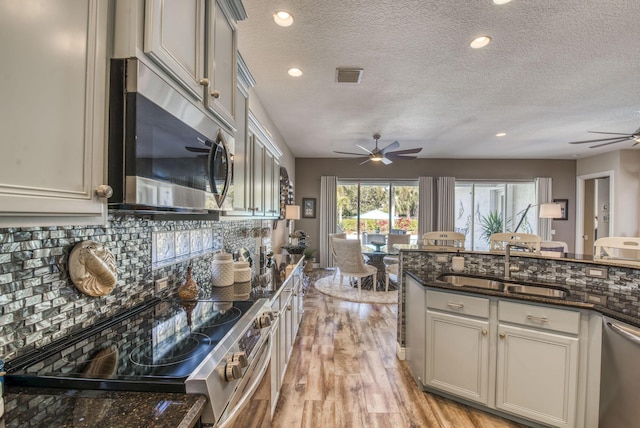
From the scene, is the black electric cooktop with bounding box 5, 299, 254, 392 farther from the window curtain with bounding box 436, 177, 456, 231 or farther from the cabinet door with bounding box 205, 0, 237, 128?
the window curtain with bounding box 436, 177, 456, 231

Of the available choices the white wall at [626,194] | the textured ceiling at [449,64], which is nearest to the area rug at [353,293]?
the textured ceiling at [449,64]

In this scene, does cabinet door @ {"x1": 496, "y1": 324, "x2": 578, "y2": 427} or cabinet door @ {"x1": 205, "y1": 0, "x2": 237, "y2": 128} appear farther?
cabinet door @ {"x1": 496, "y1": 324, "x2": 578, "y2": 427}

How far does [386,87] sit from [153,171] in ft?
9.64

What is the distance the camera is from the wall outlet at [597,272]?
1993 mm

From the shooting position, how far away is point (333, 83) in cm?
314

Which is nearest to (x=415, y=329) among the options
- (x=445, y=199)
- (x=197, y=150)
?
(x=197, y=150)

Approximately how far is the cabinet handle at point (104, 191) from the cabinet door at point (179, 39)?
1.34ft

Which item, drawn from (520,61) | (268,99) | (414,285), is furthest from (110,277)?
(520,61)

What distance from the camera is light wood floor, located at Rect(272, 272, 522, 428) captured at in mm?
1991

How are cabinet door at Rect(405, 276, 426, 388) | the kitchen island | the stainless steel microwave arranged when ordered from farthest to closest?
cabinet door at Rect(405, 276, 426, 388)
the kitchen island
the stainless steel microwave

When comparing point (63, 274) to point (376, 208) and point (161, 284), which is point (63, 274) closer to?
point (161, 284)

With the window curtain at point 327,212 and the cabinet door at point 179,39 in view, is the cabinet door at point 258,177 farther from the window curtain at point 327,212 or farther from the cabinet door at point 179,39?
the window curtain at point 327,212

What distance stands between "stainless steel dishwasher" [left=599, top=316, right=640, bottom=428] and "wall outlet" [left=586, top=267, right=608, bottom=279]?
20.6 inches

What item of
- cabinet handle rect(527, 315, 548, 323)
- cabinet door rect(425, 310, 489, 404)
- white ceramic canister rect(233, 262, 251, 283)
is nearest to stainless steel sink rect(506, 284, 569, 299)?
cabinet handle rect(527, 315, 548, 323)
